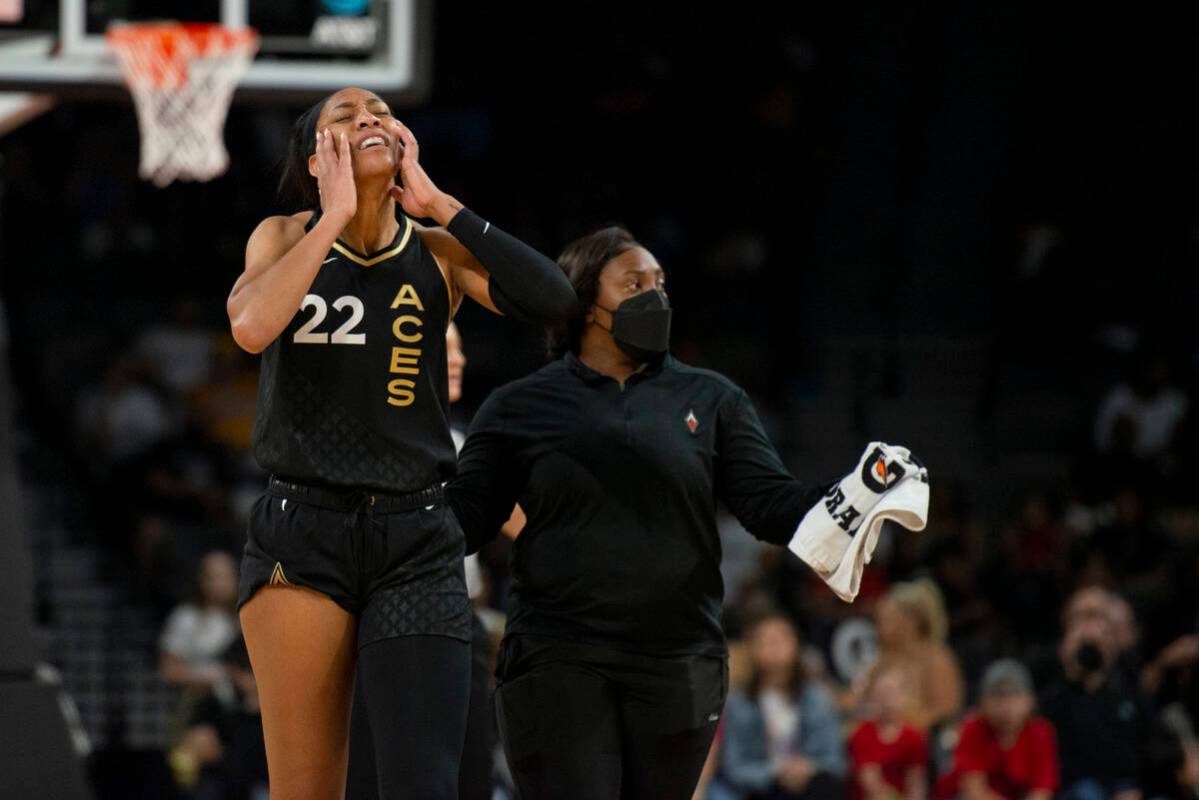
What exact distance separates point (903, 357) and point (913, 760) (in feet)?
23.3

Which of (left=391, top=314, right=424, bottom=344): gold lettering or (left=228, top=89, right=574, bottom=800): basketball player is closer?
(left=228, top=89, right=574, bottom=800): basketball player

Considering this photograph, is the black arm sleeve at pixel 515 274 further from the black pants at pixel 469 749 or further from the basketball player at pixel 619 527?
the black pants at pixel 469 749

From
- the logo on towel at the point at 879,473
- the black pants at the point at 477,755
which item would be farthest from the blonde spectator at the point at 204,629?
the logo on towel at the point at 879,473

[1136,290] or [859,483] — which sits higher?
[859,483]

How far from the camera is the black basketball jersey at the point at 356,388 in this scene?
427cm

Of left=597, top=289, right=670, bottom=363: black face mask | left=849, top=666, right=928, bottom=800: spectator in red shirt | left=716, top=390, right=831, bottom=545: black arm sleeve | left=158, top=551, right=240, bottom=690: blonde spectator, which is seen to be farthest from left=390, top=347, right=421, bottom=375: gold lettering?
left=158, top=551, right=240, bottom=690: blonde spectator

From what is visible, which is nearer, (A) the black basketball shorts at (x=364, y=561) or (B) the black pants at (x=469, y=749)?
(A) the black basketball shorts at (x=364, y=561)

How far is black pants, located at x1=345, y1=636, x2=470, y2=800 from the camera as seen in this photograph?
13.4 ft

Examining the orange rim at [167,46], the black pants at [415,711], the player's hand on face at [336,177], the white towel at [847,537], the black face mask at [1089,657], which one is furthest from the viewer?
the black face mask at [1089,657]

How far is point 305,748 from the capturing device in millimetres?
4258

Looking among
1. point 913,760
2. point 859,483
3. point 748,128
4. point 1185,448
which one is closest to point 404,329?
point 859,483

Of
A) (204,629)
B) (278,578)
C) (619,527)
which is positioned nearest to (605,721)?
(619,527)

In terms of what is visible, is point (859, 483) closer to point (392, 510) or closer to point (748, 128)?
point (392, 510)

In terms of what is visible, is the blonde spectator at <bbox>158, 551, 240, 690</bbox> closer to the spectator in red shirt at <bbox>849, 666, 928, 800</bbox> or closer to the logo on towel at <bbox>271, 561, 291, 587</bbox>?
the spectator in red shirt at <bbox>849, 666, 928, 800</bbox>
